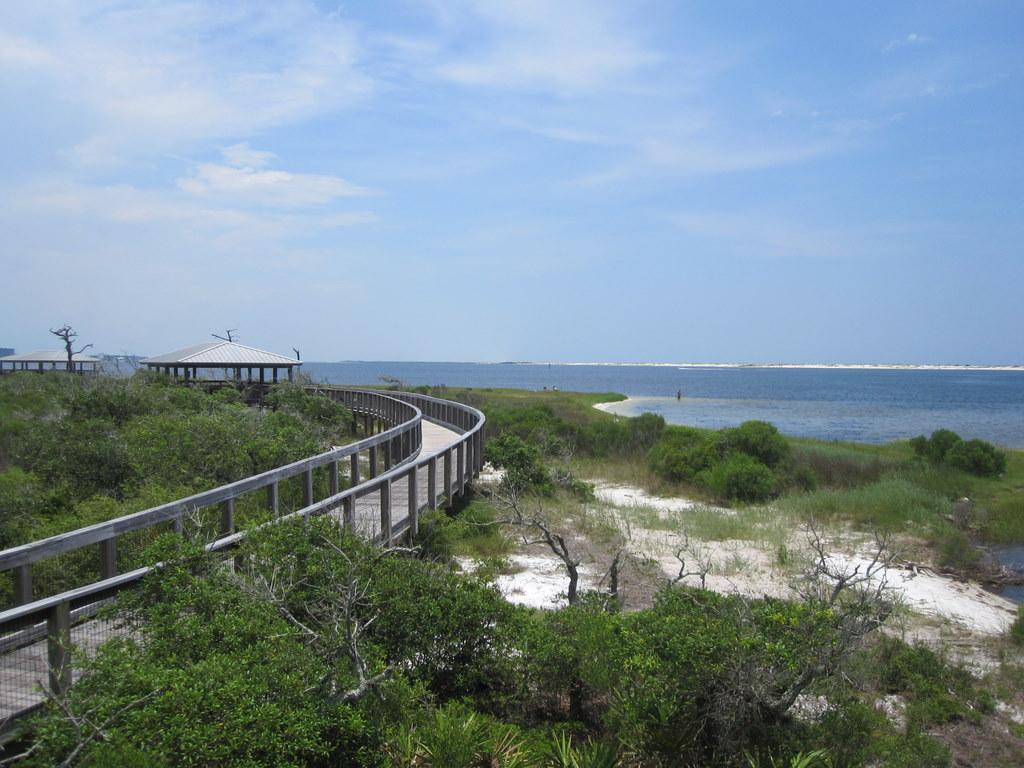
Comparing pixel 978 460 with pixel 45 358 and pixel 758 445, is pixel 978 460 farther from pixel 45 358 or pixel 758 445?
pixel 45 358

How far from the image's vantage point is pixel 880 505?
16297mm

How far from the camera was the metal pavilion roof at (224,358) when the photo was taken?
3409 centimetres

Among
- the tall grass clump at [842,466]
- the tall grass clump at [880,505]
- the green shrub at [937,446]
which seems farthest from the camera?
the green shrub at [937,446]

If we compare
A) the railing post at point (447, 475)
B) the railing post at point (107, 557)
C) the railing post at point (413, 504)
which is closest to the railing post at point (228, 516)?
the railing post at point (107, 557)

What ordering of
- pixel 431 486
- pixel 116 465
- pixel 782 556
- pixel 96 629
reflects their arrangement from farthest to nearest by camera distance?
1. pixel 782 556
2. pixel 116 465
3. pixel 431 486
4. pixel 96 629

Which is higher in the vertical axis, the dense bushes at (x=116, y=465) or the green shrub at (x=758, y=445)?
the dense bushes at (x=116, y=465)

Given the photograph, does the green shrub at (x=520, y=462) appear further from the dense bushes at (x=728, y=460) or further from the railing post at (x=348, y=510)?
the railing post at (x=348, y=510)

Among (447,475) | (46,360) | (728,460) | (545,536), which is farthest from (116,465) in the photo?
(46,360)

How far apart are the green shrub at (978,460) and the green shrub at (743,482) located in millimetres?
6278

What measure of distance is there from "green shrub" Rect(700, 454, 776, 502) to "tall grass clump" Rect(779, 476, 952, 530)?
0.66 m

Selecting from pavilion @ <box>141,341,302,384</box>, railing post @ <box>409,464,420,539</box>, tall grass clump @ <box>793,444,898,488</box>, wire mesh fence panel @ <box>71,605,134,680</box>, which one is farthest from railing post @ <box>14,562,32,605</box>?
pavilion @ <box>141,341,302,384</box>

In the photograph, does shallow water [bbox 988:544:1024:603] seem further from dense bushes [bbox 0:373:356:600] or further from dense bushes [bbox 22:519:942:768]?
dense bushes [bbox 0:373:356:600]

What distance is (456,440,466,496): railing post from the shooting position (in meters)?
13.6

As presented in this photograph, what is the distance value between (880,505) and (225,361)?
1089 inches
